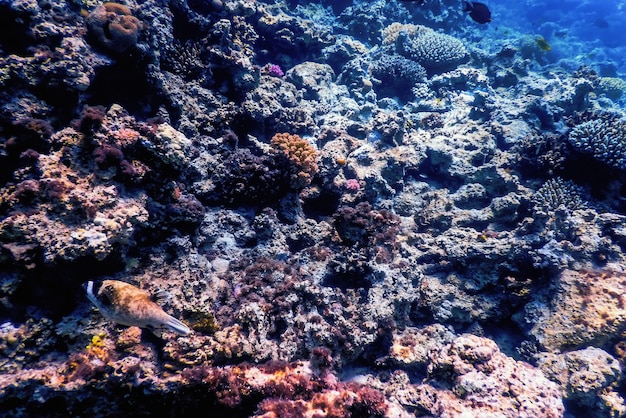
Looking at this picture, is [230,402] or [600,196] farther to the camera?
[600,196]

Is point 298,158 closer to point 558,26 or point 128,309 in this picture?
point 128,309

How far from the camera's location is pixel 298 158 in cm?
532

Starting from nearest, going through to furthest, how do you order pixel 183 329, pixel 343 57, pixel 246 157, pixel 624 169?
pixel 183 329 → pixel 246 157 → pixel 624 169 → pixel 343 57

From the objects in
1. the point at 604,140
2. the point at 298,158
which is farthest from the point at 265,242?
the point at 604,140

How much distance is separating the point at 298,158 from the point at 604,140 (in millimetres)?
6296

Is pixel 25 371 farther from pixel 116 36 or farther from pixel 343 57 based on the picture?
pixel 343 57

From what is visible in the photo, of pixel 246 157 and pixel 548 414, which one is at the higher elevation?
pixel 246 157

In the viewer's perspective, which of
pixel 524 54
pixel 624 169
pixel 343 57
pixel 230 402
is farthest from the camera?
pixel 524 54

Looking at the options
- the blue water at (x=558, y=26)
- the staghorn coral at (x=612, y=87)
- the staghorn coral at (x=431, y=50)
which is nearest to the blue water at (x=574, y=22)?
the blue water at (x=558, y=26)

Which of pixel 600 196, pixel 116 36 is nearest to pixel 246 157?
pixel 116 36

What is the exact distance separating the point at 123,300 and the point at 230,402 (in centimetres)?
150

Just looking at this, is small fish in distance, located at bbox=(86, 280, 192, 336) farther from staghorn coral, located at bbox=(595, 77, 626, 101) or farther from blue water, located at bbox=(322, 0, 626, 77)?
staghorn coral, located at bbox=(595, 77, 626, 101)

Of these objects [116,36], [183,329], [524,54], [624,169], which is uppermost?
[524,54]

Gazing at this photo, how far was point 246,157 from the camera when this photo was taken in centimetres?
515
